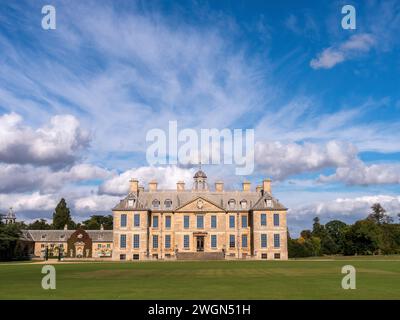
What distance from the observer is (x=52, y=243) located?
287ft

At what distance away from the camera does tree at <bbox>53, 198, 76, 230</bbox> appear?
93300mm

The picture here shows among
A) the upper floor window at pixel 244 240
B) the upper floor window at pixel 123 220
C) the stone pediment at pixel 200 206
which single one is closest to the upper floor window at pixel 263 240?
the upper floor window at pixel 244 240

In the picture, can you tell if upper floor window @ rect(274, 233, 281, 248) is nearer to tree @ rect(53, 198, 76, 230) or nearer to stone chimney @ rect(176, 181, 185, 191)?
stone chimney @ rect(176, 181, 185, 191)

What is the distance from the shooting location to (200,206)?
208ft

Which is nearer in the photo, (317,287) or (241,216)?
(317,287)

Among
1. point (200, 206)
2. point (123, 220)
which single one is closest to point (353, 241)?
point (200, 206)

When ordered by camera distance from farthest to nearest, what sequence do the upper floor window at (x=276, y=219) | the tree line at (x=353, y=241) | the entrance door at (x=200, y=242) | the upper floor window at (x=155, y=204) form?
the tree line at (x=353, y=241) → the upper floor window at (x=155, y=204) → the entrance door at (x=200, y=242) → the upper floor window at (x=276, y=219)

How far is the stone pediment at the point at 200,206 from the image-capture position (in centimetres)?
6341

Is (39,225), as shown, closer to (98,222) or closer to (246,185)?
(98,222)

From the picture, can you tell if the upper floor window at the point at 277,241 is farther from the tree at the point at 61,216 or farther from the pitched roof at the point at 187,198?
the tree at the point at 61,216

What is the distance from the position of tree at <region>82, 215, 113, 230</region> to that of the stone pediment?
156 ft
